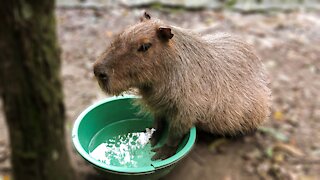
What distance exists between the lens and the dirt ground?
3.02 meters

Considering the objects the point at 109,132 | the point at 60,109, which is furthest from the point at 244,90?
the point at 60,109

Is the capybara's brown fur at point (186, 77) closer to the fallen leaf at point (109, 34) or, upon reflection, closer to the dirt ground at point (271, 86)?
the dirt ground at point (271, 86)

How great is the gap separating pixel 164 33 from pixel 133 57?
24 centimetres

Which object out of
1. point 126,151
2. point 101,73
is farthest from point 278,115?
point 101,73

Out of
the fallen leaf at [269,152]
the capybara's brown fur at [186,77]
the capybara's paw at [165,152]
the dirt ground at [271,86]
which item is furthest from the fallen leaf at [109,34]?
the fallen leaf at [269,152]

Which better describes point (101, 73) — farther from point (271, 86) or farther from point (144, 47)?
point (271, 86)

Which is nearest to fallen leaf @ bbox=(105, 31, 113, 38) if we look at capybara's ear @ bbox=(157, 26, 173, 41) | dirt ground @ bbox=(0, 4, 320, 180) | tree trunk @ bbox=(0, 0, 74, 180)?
dirt ground @ bbox=(0, 4, 320, 180)

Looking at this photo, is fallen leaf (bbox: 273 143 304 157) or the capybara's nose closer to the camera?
the capybara's nose

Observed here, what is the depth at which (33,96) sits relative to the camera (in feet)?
4.49

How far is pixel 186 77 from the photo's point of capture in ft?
8.74

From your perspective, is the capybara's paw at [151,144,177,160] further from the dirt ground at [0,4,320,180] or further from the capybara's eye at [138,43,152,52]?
the capybara's eye at [138,43,152,52]

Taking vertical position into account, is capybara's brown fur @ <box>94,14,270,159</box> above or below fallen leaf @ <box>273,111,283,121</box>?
above

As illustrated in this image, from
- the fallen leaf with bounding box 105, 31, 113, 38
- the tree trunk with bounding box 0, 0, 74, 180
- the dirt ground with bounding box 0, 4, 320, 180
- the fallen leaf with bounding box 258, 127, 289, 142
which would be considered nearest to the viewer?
the tree trunk with bounding box 0, 0, 74, 180

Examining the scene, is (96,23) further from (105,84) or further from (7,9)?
(7,9)
